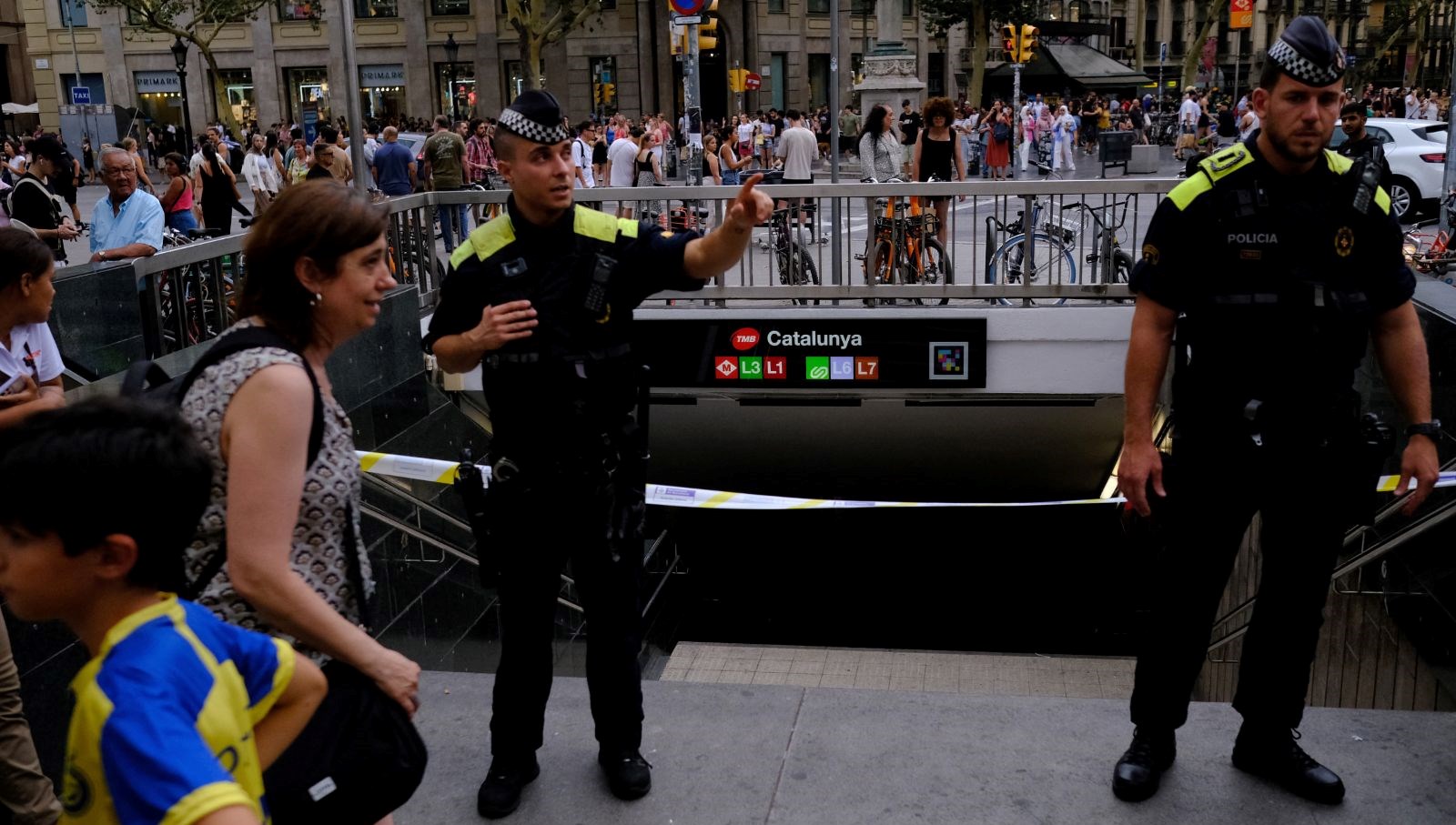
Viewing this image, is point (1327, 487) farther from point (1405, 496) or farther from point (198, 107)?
point (198, 107)

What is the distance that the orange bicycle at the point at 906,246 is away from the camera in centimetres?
1073

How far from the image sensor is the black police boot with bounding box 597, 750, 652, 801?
12.1 ft

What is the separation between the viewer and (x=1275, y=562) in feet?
11.5

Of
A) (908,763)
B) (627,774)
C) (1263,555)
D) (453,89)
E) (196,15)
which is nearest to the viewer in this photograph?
(1263,555)

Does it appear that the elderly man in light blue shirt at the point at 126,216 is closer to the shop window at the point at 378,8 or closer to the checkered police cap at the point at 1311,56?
the checkered police cap at the point at 1311,56

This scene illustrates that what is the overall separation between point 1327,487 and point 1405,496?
1.57 feet

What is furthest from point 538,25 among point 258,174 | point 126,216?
point 126,216

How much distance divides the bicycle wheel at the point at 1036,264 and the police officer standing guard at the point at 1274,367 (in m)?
6.85

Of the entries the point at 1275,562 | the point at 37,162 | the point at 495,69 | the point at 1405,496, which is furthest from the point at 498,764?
the point at 495,69

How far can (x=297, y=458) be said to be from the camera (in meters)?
2.17

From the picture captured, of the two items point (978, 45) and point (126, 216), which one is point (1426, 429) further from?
point (978, 45)

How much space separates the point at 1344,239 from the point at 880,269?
7986 millimetres

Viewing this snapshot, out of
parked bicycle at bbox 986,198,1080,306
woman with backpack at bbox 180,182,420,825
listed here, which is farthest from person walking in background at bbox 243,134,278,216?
woman with backpack at bbox 180,182,420,825

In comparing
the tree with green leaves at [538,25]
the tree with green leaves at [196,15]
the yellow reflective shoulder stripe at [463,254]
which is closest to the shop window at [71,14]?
the tree with green leaves at [196,15]
